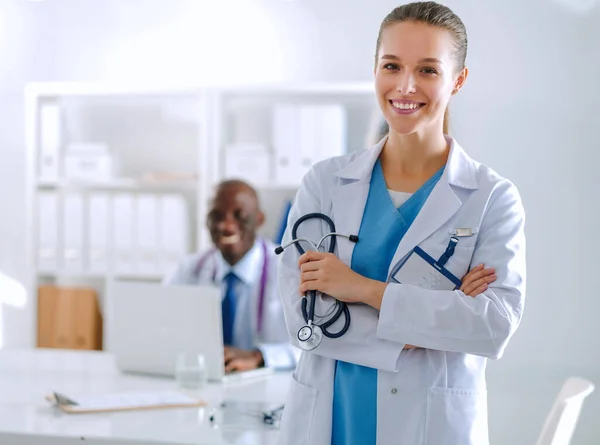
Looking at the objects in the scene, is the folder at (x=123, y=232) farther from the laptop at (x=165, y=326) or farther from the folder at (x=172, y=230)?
the laptop at (x=165, y=326)

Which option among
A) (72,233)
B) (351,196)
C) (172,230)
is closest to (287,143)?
(172,230)

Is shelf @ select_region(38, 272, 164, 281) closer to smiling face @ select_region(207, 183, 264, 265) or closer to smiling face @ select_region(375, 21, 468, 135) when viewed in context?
smiling face @ select_region(207, 183, 264, 265)

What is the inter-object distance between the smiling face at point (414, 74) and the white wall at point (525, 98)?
2.62 m

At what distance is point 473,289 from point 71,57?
3.69 metres

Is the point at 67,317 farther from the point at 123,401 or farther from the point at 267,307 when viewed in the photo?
the point at 123,401

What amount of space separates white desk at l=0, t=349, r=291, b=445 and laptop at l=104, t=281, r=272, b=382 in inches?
2.6

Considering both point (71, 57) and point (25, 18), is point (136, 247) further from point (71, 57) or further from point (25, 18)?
point (25, 18)

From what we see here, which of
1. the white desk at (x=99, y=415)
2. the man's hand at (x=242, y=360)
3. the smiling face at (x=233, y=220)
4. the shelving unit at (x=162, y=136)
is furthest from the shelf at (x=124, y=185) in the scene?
the man's hand at (x=242, y=360)

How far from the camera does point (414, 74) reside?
1.48 m

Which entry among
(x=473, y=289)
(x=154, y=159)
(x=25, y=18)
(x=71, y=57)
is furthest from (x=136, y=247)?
(x=473, y=289)

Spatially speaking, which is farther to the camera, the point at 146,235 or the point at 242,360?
the point at 146,235

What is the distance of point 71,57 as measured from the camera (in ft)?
15.1

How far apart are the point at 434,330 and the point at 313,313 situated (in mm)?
232

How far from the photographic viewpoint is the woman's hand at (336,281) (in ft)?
4.84
